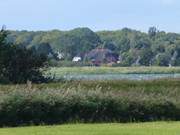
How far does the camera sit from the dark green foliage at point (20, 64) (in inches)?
1705

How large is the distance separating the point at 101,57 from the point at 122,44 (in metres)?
20.2

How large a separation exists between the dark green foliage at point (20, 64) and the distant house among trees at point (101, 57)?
79591mm

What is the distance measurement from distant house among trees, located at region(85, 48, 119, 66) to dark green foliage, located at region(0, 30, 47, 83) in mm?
79591

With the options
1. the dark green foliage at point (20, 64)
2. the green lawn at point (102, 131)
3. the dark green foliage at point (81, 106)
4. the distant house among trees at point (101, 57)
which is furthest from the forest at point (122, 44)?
the green lawn at point (102, 131)

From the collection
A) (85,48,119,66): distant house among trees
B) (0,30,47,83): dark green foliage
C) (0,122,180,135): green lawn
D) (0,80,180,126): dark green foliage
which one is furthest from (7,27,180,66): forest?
(0,122,180,135): green lawn

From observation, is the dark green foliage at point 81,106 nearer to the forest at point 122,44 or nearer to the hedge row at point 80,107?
the hedge row at point 80,107

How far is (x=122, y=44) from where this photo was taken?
Answer: 150750mm

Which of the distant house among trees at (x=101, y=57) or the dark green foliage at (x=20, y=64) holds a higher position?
the dark green foliage at (x=20, y=64)

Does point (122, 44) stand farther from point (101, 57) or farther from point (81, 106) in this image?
point (81, 106)

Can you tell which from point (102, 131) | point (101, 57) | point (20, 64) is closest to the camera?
point (102, 131)

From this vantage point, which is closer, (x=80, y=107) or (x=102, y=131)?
(x=102, y=131)

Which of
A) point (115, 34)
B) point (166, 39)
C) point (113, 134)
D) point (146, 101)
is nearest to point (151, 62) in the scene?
point (166, 39)

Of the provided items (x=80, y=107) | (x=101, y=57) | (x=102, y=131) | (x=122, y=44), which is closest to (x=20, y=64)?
(x=80, y=107)

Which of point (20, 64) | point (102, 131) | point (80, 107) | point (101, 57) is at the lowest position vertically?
point (101, 57)
